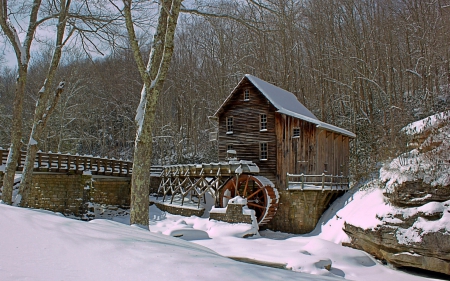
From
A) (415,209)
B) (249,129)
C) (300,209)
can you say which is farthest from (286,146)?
(415,209)

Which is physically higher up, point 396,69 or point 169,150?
point 396,69

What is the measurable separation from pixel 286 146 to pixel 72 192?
13.8 m

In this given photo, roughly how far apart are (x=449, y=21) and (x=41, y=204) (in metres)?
25.5

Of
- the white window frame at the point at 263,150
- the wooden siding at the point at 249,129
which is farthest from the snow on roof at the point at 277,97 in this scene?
the white window frame at the point at 263,150

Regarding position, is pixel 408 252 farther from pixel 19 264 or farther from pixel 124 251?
pixel 19 264

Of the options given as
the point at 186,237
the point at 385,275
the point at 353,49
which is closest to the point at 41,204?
the point at 186,237

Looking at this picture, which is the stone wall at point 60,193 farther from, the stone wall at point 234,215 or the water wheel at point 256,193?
the stone wall at point 234,215

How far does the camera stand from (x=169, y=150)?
35.2 metres

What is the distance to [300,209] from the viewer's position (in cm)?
1944

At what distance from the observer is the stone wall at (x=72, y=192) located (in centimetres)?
2112

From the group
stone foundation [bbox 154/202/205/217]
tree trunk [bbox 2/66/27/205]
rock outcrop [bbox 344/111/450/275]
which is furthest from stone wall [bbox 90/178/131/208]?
rock outcrop [bbox 344/111/450/275]

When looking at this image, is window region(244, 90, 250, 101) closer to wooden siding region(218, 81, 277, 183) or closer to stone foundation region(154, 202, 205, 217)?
wooden siding region(218, 81, 277, 183)

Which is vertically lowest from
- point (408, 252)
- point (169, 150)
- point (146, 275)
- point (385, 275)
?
point (385, 275)

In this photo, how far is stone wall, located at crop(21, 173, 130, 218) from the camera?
69.3 feet
